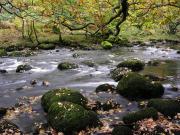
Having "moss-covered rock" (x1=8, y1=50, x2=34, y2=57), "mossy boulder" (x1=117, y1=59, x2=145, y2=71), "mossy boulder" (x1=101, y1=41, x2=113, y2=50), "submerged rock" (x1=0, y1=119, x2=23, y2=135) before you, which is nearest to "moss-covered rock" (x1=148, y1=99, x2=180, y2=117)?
"submerged rock" (x1=0, y1=119, x2=23, y2=135)

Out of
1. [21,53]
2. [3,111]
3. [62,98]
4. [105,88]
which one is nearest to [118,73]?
[105,88]

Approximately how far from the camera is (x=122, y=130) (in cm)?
1259

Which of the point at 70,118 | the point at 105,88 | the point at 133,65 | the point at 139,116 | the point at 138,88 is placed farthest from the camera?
the point at 133,65

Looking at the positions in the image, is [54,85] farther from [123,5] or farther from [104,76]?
[123,5]

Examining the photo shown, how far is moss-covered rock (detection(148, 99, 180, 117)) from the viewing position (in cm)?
1420

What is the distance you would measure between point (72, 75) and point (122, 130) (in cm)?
960

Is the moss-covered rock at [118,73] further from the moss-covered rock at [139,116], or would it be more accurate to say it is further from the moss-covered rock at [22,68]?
the moss-covered rock at [139,116]

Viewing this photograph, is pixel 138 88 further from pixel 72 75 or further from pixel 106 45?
pixel 106 45

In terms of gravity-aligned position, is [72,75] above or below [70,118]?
below

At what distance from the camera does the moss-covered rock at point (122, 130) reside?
1250cm

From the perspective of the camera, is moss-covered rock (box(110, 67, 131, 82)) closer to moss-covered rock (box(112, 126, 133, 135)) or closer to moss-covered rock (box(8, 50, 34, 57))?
moss-covered rock (box(112, 126, 133, 135))

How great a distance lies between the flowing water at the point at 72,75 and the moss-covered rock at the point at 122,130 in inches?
61.4

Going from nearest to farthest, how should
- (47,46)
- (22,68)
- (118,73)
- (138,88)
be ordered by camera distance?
(138,88) < (118,73) < (22,68) < (47,46)

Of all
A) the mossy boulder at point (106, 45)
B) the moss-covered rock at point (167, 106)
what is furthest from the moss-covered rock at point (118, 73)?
the mossy boulder at point (106, 45)
